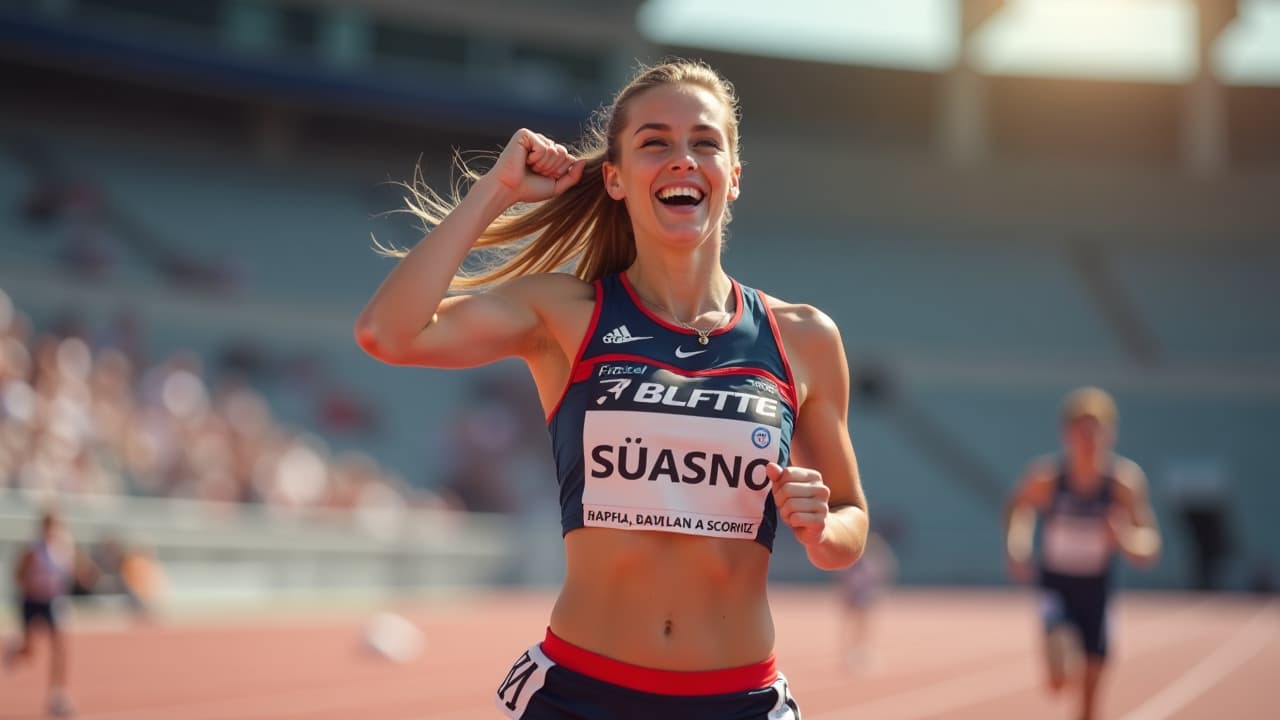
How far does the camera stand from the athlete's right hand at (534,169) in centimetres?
317

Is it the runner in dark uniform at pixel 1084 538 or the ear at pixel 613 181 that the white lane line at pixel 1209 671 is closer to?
the runner in dark uniform at pixel 1084 538

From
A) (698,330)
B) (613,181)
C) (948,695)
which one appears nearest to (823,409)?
(698,330)

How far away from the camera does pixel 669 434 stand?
2980mm

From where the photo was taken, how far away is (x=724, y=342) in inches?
124

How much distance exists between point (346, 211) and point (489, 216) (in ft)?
94.9

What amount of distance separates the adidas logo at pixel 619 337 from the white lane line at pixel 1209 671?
9058 mm

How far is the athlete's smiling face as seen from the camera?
313 cm

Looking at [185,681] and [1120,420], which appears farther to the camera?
[1120,420]

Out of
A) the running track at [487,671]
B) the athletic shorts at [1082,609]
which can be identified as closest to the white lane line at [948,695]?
the running track at [487,671]

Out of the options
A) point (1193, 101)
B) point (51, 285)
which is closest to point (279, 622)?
point (51, 285)

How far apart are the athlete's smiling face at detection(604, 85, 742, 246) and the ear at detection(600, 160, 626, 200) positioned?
7 cm

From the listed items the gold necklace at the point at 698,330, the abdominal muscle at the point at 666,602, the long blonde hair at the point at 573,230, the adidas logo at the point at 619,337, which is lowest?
the abdominal muscle at the point at 666,602

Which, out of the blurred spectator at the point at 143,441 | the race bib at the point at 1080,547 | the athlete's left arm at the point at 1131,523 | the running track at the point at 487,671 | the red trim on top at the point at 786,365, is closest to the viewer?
Result: the red trim on top at the point at 786,365

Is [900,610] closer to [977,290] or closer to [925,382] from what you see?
[925,382]
